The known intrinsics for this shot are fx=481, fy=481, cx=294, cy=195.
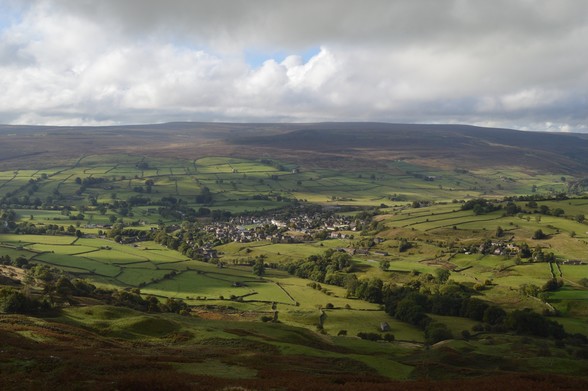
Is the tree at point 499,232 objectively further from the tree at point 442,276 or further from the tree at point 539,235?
the tree at point 442,276

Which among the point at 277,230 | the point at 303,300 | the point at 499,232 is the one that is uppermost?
the point at 499,232

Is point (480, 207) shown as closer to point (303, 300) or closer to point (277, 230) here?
point (277, 230)

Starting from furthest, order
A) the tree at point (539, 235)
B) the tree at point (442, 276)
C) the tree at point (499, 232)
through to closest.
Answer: the tree at point (499, 232), the tree at point (539, 235), the tree at point (442, 276)

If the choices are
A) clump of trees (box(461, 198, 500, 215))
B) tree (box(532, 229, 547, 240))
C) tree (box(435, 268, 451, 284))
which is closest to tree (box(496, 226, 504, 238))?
tree (box(532, 229, 547, 240))

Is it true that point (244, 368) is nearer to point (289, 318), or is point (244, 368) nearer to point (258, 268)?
point (289, 318)

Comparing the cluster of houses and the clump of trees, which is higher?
the clump of trees

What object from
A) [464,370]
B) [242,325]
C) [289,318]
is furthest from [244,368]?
[289,318]

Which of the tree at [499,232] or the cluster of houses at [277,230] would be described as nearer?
the tree at [499,232]

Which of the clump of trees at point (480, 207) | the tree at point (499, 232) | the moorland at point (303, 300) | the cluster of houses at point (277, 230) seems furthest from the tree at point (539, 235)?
the cluster of houses at point (277, 230)

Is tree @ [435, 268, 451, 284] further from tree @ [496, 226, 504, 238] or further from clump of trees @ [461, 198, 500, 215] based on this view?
clump of trees @ [461, 198, 500, 215]

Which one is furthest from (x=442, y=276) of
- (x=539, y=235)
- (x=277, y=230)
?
(x=277, y=230)

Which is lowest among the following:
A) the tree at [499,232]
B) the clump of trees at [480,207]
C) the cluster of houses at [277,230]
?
the cluster of houses at [277,230]
